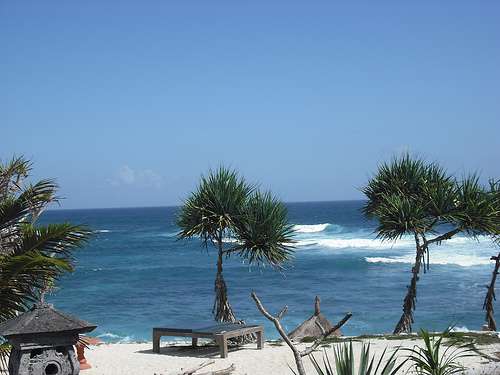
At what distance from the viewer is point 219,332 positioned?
14.7 meters

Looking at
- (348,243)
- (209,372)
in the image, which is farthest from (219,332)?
(348,243)

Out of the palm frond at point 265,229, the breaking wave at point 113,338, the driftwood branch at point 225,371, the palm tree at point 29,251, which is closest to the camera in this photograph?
the palm tree at point 29,251

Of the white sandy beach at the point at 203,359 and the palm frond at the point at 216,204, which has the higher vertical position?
the palm frond at the point at 216,204

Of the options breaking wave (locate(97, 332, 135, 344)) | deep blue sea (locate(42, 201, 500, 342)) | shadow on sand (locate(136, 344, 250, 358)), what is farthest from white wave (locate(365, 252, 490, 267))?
shadow on sand (locate(136, 344, 250, 358))

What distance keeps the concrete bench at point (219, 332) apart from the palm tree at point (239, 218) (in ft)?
5.96

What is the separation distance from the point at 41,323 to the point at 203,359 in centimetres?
532

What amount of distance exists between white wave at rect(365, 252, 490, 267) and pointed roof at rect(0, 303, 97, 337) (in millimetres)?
38216

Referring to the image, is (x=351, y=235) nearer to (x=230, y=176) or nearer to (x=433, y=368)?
(x=230, y=176)

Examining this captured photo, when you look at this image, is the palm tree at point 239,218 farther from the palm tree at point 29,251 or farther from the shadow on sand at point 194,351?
the palm tree at point 29,251

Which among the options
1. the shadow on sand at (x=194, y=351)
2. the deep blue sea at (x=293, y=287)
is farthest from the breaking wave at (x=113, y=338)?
the shadow on sand at (x=194, y=351)

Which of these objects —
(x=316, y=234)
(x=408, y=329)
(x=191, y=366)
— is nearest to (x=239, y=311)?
(x=408, y=329)

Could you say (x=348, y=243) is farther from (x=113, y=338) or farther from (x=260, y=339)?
(x=260, y=339)

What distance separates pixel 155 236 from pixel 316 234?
19.6 m

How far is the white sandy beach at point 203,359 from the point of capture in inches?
526
